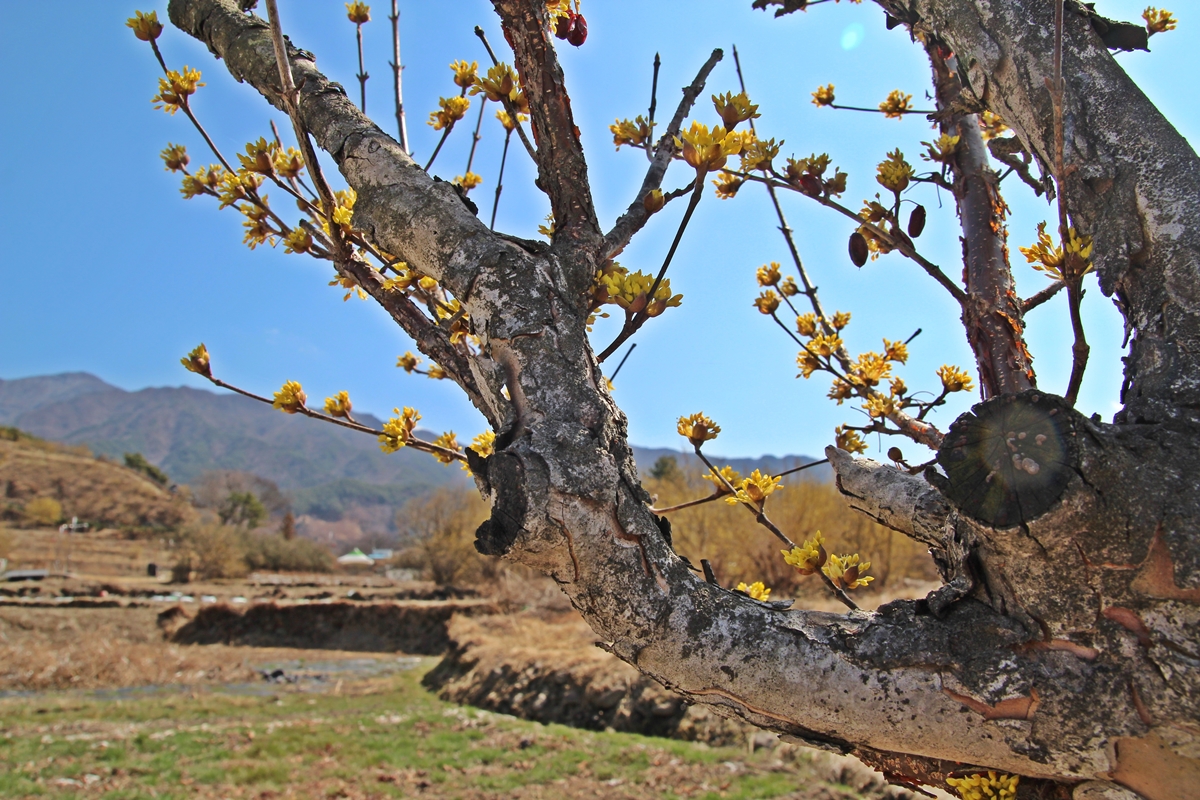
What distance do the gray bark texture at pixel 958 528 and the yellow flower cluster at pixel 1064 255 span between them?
0.12ft

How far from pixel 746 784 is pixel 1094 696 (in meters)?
6.94

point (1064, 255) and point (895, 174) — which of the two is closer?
point (1064, 255)

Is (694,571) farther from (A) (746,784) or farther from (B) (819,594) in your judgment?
(B) (819,594)

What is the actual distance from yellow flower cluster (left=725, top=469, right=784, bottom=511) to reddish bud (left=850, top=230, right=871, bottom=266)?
2.71 ft

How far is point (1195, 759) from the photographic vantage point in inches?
35.0

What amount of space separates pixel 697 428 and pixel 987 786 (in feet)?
3.11

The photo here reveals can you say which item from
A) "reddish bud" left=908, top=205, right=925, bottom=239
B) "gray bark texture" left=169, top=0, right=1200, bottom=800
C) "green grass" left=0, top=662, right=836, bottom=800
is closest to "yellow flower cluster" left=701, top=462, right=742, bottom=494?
"gray bark texture" left=169, top=0, right=1200, bottom=800

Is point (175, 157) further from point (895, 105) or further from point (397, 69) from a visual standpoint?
point (895, 105)

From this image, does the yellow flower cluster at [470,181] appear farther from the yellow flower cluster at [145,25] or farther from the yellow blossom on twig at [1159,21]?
the yellow blossom on twig at [1159,21]

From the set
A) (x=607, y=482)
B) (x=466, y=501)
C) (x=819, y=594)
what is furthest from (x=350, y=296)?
(x=466, y=501)

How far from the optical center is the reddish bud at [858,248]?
2.11 m

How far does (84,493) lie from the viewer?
66375 mm

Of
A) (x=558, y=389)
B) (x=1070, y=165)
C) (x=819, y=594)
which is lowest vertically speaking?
(x=819, y=594)

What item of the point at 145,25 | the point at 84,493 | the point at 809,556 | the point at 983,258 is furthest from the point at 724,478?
the point at 84,493
